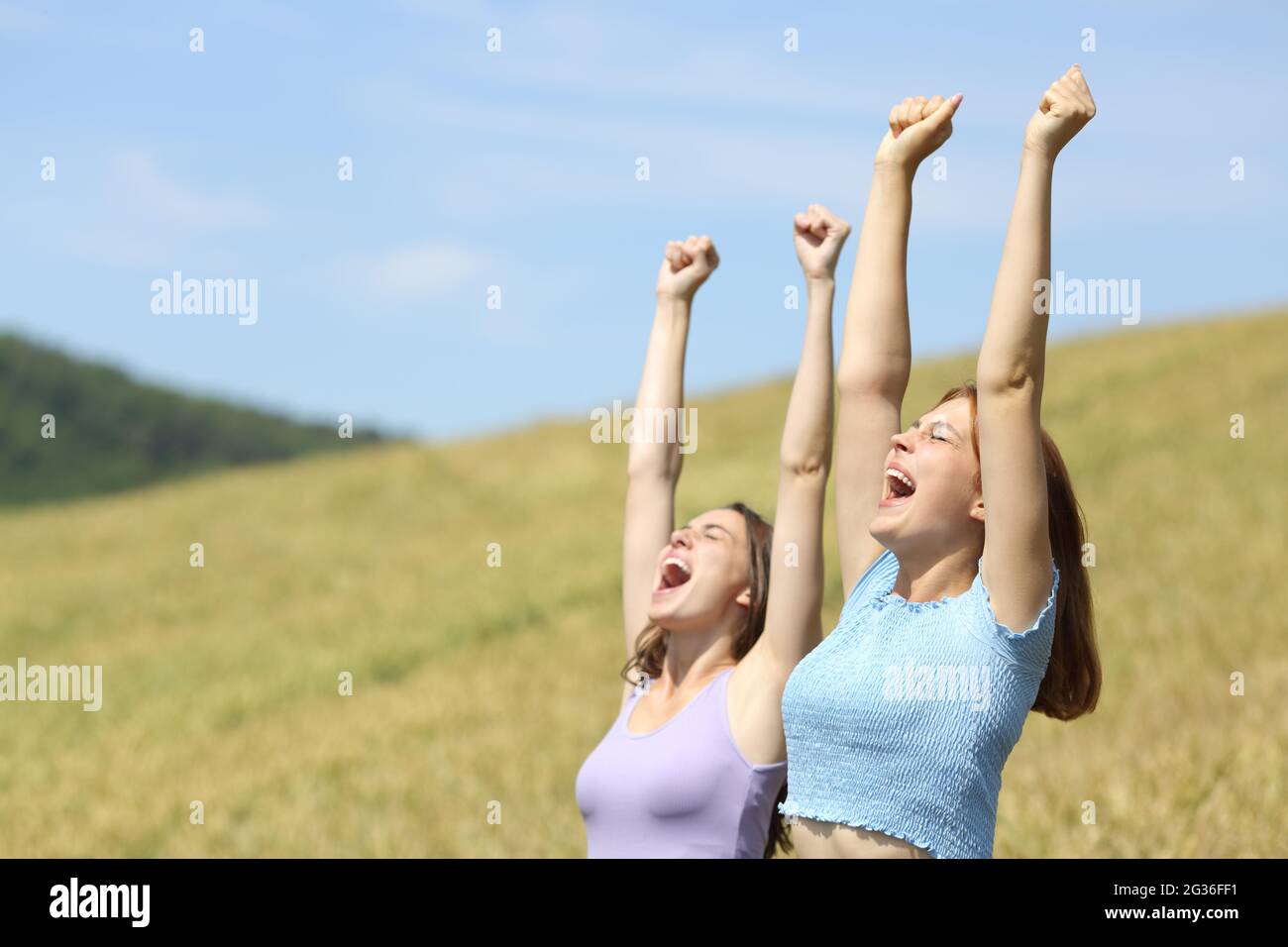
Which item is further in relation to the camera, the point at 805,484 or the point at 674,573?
the point at 674,573

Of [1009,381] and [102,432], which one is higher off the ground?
[102,432]

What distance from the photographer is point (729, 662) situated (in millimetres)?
4363

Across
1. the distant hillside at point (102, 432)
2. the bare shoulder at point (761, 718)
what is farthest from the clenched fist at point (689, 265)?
the distant hillside at point (102, 432)

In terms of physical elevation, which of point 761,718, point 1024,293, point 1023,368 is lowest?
point 761,718

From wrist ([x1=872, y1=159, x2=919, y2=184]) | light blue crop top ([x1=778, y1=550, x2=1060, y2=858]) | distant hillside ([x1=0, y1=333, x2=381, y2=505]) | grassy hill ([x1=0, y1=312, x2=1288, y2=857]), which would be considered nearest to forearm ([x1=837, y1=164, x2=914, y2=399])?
wrist ([x1=872, y1=159, x2=919, y2=184])

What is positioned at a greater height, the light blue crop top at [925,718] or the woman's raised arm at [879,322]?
the woman's raised arm at [879,322]

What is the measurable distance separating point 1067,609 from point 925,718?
485mm

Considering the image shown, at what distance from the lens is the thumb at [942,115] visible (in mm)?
3668

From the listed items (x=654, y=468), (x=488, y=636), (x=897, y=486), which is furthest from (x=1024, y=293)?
(x=488, y=636)

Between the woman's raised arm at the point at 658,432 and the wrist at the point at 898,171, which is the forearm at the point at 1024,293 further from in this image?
the woman's raised arm at the point at 658,432

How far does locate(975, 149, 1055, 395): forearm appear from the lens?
3.20 metres

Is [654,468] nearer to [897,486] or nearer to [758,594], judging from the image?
[758,594]
